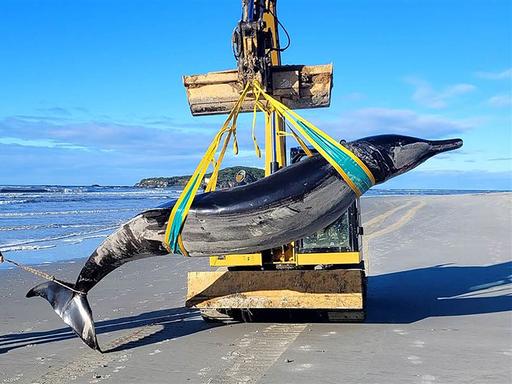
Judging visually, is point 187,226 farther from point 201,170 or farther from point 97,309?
point 97,309

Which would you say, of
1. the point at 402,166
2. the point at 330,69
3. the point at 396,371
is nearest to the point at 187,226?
the point at 402,166

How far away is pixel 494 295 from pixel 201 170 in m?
6.49

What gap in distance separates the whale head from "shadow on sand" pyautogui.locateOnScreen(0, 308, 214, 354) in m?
3.74

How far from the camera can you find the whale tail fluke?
7.18 m

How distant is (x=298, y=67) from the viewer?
794 cm

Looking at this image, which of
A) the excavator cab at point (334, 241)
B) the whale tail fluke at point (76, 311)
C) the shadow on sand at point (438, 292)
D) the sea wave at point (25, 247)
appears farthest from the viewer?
the sea wave at point (25, 247)

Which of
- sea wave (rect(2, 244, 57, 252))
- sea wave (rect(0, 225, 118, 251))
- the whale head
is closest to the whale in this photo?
the whale head

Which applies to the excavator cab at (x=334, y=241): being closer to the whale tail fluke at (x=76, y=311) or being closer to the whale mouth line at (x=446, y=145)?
the whale mouth line at (x=446, y=145)

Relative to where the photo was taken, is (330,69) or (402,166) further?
(330,69)

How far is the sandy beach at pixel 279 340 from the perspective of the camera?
251 inches

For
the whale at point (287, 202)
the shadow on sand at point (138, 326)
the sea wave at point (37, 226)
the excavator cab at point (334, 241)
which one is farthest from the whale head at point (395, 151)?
the sea wave at point (37, 226)

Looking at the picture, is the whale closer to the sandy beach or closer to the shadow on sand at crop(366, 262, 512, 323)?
the sandy beach

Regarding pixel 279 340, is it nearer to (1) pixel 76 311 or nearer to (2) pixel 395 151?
Answer: (1) pixel 76 311

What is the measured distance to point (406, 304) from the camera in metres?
9.95
